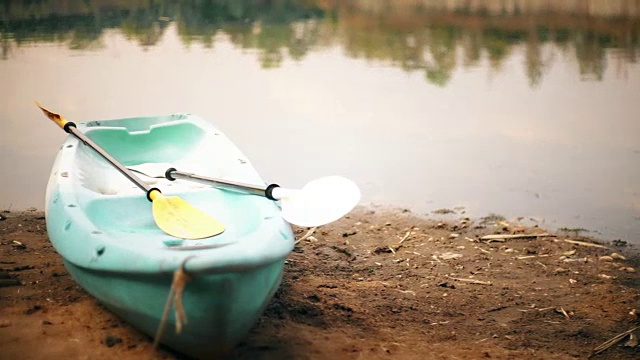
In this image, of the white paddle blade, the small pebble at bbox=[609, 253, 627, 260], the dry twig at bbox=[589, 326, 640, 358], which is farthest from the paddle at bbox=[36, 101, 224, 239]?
the small pebble at bbox=[609, 253, 627, 260]

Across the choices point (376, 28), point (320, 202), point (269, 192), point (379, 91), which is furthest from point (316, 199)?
point (376, 28)

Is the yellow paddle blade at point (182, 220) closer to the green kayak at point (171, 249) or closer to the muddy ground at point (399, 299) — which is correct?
the green kayak at point (171, 249)

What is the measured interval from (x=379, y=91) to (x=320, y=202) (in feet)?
8.40

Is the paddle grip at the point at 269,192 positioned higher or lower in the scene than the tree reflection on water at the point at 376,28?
lower

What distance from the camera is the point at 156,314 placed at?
1.95 m

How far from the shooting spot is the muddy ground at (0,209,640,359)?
2230 mm

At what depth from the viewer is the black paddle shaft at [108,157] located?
2.54 meters

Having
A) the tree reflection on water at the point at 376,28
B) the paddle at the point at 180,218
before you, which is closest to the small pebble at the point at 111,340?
the paddle at the point at 180,218

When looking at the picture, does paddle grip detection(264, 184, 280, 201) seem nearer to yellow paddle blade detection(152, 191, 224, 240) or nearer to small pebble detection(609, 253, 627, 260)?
yellow paddle blade detection(152, 191, 224, 240)

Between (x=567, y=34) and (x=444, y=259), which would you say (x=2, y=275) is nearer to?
(x=444, y=259)

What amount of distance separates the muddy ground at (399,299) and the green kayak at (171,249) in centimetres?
19

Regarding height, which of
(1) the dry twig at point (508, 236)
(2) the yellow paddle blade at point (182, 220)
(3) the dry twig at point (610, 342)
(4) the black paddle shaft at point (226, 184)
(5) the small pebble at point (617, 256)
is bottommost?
(3) the dry twig at point (610, 342)

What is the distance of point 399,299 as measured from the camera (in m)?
2.66

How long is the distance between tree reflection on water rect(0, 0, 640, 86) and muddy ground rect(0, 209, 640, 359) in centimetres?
187
